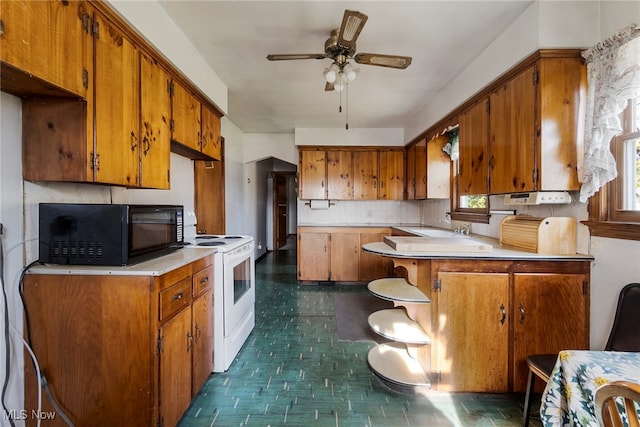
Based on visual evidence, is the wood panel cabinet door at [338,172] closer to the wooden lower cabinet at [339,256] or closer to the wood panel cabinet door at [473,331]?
the wooden lower cabinet at [339,256]

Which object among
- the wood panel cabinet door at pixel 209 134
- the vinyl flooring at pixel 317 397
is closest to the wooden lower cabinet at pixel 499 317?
the vinyl flooring at pixel 317 397

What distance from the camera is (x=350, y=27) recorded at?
1.67 metres

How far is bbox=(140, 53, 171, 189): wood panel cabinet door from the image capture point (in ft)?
5.88

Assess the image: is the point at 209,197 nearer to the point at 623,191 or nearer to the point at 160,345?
the point at 160,345

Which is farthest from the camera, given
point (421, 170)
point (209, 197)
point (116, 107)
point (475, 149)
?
point (421, 170)

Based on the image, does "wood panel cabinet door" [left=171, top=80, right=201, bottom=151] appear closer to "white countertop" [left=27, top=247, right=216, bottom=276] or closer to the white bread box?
"white countertop" [left=27, top=247, right=216, bottom=276]

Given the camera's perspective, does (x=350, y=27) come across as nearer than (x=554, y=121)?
Yes

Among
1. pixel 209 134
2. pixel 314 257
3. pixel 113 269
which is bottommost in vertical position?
pixel 314 257

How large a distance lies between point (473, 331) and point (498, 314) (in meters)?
0.20

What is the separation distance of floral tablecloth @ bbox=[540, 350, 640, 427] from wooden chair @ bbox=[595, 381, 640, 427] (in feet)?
0.60

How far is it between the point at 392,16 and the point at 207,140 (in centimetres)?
191

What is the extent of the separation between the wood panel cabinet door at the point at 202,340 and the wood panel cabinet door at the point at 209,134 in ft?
4.49

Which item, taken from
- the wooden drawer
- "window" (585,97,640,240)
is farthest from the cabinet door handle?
"window" (585,97,640,240)

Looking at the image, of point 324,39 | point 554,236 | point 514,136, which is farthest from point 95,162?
point 554,236
